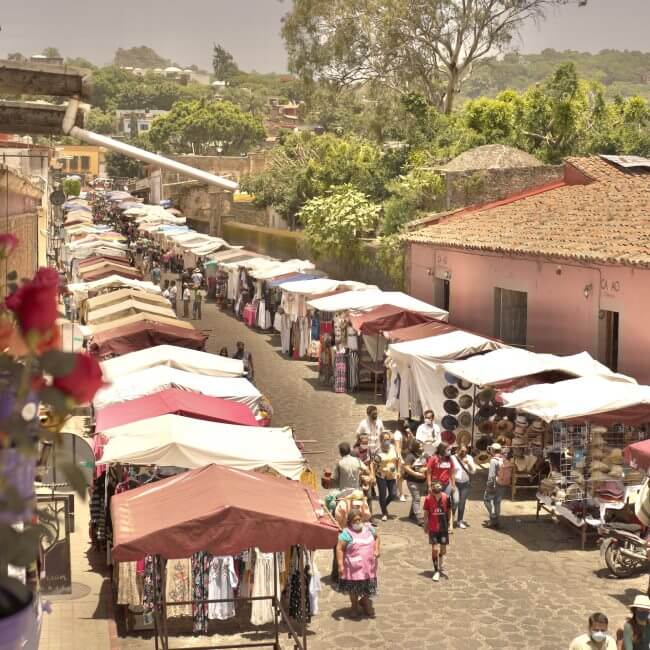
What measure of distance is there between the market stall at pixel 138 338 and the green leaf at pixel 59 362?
17.4 metres

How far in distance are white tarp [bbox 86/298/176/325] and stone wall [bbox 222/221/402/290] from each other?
9609mm

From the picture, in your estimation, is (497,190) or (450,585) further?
(497,190)

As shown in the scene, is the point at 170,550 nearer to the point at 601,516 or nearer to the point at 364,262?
the point at 601,516

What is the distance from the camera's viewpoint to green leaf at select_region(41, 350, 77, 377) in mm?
2785

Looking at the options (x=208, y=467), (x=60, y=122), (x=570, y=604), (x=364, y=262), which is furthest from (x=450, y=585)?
(x=364, y=262)

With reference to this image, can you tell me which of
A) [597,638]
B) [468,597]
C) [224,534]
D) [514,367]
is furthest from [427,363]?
[597,638]

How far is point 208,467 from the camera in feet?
34.4

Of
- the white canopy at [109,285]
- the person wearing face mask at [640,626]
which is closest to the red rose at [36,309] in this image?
the person wearing face mask at [640,626]

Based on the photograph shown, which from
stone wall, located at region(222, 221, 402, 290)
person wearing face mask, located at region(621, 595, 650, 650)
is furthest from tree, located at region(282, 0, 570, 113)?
person wearing face mask, located at region(621, 595, 650, 650)

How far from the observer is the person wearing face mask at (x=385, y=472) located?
15188 millimetres

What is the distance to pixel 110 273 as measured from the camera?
110 feet

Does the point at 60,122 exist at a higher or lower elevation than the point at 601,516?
higher

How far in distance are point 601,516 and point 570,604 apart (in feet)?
8.01

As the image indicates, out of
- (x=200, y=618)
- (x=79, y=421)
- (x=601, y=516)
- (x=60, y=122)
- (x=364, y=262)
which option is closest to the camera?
(x=60, y=122)
